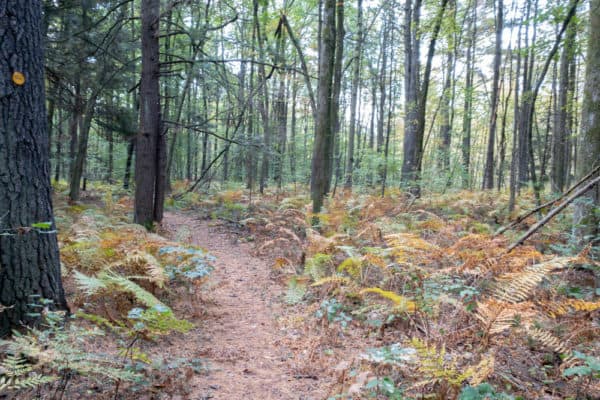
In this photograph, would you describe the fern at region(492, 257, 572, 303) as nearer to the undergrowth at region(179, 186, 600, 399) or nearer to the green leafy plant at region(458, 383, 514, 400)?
the undergrowth at region(179, 186, 600, 399)

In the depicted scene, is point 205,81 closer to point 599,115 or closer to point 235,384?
point 235,384

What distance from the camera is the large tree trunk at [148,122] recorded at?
22.0 feet

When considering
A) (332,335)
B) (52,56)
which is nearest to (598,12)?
(332,335)

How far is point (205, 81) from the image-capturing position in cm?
738

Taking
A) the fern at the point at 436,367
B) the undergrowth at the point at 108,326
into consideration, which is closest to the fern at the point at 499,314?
the fern at the point at 436,367

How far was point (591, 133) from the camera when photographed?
519cm

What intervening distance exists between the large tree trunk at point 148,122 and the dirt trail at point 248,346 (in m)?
2.23

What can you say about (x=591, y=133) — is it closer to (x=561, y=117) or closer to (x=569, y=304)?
(x=569, y=304)

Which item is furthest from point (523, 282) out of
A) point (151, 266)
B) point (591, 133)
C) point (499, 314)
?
point (151, 266)

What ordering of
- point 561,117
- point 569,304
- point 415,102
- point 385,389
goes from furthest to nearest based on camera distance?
1. point 561,117
2. point 415,102
3. point 569,304
4. point 385,389

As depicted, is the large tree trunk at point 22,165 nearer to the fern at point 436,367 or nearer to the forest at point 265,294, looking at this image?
the forest at point 265,294

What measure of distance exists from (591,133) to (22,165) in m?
6.93

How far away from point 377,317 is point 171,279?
2.68 metres

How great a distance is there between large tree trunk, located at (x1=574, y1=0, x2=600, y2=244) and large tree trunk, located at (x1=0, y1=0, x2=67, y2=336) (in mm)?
6506
